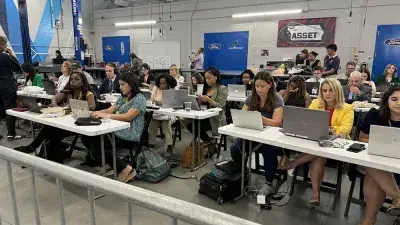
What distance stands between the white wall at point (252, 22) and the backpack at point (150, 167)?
7249mm

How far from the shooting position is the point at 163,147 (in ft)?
15.3

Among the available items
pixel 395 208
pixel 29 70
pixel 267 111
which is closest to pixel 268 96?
pixel 267 111

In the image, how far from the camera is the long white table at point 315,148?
194 cm

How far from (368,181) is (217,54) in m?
9.26

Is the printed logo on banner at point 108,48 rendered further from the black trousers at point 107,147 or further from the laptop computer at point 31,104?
the black trousers at point 107,147

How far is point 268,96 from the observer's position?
3119 mm

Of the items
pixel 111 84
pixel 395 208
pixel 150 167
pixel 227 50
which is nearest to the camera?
pixel 395 208

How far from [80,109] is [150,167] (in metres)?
1.01

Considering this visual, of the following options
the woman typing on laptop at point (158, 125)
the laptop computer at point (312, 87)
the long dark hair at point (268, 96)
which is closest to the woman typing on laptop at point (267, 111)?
the long dark hair at point (268, 96)

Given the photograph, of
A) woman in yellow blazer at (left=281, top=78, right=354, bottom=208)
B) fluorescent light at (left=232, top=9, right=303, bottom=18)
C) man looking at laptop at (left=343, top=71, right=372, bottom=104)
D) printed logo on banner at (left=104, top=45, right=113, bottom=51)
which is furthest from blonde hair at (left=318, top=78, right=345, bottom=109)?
printed logo on banner at (left=104, top=45, right=113, bottom=51)

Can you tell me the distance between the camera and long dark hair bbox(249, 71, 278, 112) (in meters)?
3.04

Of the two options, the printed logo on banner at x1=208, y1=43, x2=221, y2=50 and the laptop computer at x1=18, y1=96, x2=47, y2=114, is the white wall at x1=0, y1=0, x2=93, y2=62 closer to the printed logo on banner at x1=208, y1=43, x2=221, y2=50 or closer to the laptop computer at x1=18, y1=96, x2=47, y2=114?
the printed logo on banner at x1=208, y1=43, x2=221, y2=50

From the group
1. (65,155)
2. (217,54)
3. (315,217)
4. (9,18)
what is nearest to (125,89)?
(65,155)

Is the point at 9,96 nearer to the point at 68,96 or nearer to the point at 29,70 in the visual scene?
the point at 29,70
